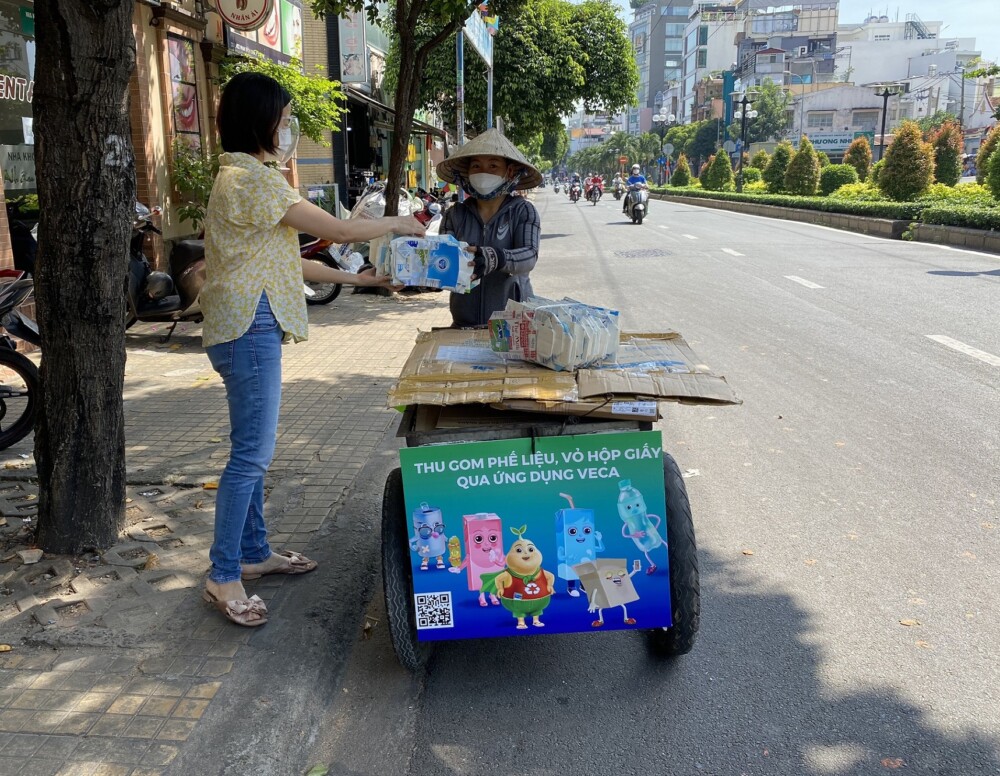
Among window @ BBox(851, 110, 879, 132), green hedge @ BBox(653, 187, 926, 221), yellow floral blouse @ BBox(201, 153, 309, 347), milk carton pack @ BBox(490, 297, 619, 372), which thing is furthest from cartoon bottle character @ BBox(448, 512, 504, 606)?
window @ BBox(851, 110, 879, 132)

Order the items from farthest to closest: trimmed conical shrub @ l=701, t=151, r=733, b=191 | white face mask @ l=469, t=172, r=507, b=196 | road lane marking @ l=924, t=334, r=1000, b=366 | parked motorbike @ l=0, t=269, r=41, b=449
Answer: trimmed conical shrub @ l=701, t=151, r=733, b=191 → road lane marking @ l=924, t=334, r=1000, b=366 → parked motorbike @ l=0, t=269, r=41, b=449 → white face mask @ l=469, t=172, r=507, b=196

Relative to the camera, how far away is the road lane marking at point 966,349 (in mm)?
7617

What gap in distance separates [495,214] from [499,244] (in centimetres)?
15

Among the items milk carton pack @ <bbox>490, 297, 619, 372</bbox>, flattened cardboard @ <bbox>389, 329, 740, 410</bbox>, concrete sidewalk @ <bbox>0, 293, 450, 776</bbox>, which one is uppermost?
milk carton pack @ <bbox>490, 297, 619, 372</bbox>

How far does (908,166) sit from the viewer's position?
24.3 meters

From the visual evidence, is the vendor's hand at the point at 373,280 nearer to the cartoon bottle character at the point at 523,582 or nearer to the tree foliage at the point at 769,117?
the cartoon bottle character at the point at 523,582

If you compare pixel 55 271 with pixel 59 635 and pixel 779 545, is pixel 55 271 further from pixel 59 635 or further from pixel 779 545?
pixel 779 545

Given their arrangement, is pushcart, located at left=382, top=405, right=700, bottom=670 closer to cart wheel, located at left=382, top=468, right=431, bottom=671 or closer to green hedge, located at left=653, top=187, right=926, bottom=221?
cart wheel, located at left=382, top=468, right=431, bottom=671

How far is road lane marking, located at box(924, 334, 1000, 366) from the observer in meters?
7.62

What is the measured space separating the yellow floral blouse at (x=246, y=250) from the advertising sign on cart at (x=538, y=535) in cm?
79

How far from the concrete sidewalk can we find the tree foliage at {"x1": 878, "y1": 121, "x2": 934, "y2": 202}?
22259 mm

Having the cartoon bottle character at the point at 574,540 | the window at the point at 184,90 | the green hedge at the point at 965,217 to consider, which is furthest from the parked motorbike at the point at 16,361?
the green hedge at the point at 965,217

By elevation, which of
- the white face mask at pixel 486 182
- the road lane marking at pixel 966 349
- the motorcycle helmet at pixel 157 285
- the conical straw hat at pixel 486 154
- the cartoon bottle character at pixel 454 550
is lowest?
the road lane marking at pixel 966 349

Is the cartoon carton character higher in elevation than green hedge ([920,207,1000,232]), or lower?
lower
